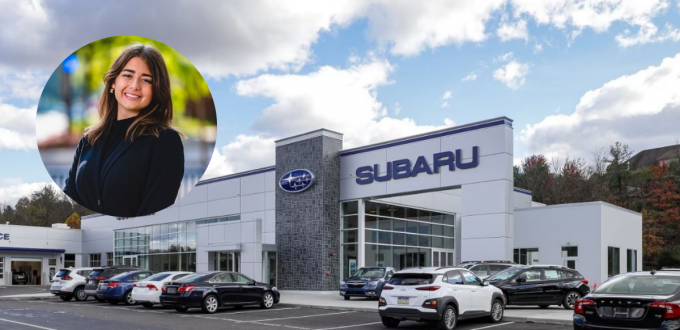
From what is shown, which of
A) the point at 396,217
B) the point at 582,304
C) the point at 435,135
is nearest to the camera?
the point at 582,304

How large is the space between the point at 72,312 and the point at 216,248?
517 inches

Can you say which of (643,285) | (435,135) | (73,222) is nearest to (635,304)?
(643,285)

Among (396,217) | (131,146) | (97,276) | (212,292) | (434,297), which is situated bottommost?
(97,276)

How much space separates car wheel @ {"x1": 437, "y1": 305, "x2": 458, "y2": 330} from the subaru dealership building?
1131 cm

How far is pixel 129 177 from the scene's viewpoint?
59.2 feet

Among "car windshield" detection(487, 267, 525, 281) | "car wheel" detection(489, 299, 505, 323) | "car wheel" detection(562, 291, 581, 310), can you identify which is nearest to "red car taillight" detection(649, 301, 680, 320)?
"car wheel" detection(489, 299, 505, 323)

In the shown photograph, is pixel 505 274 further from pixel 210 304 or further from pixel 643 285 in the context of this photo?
pixel 210 304

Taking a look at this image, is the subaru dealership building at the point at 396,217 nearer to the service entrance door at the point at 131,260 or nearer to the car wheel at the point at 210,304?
the car wheel at the point at 210,304

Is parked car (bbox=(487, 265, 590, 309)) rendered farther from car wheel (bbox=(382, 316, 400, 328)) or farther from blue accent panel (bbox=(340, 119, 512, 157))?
blue accent panel (bbox=(340, 119, 512, 157))

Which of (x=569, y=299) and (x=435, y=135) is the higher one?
(x=435, y=135)

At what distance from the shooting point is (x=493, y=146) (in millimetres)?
26438

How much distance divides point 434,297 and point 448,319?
2.21ft

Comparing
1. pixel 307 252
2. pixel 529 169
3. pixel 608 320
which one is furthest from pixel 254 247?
pixel 529 169

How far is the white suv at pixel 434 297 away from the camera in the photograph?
577 inches
